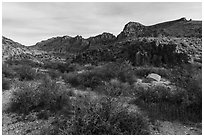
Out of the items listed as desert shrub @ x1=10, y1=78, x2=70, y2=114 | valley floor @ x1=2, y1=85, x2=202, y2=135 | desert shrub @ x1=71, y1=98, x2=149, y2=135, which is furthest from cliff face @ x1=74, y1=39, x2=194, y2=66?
desert shrub @ x1=71, y1=98, x2=149, y2=135

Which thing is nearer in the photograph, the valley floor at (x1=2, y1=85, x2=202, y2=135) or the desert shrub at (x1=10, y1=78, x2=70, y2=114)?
the valley floor at (x1=2, y1=85, x2=202, y2=135)

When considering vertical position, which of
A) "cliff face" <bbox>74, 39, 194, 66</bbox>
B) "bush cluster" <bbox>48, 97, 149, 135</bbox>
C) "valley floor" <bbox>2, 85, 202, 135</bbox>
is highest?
"cliff face" <bbox>74, 39, 194, 66</bbox>

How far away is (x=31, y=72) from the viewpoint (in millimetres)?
A: 13484

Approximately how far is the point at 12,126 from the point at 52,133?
1.43m

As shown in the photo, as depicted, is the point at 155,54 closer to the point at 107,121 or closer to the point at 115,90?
the point at 115,90

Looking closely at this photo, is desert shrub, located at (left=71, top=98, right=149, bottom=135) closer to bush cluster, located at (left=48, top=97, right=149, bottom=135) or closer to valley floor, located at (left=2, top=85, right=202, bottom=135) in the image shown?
bush cluster, located at (left=48, top=97, right=149, bottom=135)

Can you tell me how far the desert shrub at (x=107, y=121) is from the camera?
5.60 m

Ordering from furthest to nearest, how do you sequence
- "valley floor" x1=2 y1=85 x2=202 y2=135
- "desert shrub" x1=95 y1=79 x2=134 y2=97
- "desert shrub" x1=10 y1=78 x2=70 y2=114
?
"desert shrub" x1=95 y1=79 x2=134 y2=97
"desert shrub" x1=10 y1=78 x2=70 y2=114
"valley floor" x1=2 y1=85 x2=202 y2=135

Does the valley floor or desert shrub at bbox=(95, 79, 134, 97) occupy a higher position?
desert shrub at bbox=(95, 79, 134, 97)

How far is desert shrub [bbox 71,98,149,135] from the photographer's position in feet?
18.4

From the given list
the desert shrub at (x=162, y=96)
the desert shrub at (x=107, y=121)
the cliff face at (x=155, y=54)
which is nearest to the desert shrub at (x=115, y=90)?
the desert shrub at (x=162, y=96)

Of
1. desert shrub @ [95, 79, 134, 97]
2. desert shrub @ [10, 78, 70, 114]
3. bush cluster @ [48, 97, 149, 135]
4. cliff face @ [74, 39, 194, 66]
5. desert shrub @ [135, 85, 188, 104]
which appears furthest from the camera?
cliff face @ [74, 39, 194, 66]

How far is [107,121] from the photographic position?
5.64m

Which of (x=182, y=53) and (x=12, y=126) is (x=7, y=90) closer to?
(x=12, y=126)
